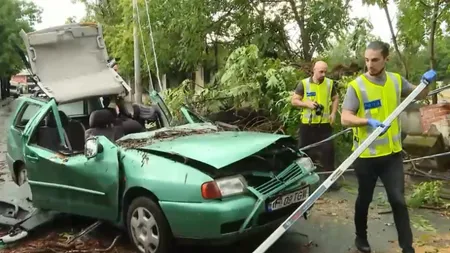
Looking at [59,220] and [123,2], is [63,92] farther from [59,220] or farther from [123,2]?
[123,2]

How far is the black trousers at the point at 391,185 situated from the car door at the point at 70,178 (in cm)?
213

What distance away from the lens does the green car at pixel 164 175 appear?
420 centimetres

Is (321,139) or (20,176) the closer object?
(321,139)

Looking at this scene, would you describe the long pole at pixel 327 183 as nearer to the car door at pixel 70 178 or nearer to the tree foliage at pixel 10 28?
the car door at pixel 70 178

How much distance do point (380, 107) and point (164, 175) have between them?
72.7 inches

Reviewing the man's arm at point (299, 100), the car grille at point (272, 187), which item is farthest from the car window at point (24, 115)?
the car grille at point (272, 187)

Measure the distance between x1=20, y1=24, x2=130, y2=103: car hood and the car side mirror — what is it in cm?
113

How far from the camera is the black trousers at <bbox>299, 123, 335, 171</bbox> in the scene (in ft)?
22.5

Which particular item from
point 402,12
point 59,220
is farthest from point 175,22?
point 59,220

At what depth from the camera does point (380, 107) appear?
4320mm

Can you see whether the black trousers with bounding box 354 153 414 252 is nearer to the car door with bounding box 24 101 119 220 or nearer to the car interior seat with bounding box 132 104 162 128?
the car door with bounding box 24 101 119 220

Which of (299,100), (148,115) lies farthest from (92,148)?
(299,100)

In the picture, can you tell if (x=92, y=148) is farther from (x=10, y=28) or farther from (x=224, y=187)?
(x=10, y=28)

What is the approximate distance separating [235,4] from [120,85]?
5.83m
